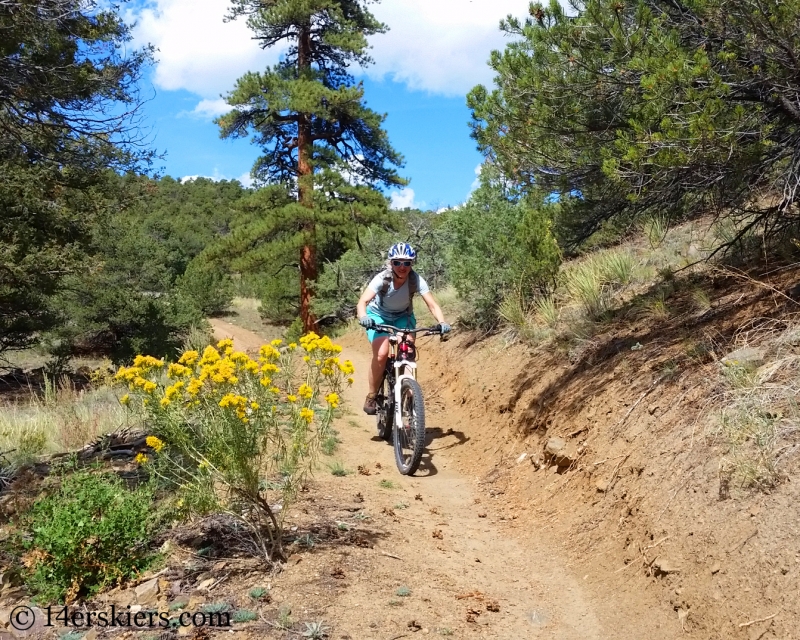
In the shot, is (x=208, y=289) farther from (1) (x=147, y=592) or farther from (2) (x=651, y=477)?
(2) (x=651, y=477)

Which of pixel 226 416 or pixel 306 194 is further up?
pixel 306 194

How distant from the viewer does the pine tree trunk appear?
19016 mm

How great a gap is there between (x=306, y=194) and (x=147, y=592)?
16759 millimetres

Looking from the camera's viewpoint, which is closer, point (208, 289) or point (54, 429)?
point (54, 429)

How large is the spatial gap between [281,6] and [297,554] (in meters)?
17.9

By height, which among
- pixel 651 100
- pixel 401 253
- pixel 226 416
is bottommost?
pixel 226 416

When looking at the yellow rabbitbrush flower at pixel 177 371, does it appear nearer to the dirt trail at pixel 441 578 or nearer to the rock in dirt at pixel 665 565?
the dirt trail at pixel 441 578

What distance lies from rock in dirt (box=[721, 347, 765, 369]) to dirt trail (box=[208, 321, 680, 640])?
5.38ft

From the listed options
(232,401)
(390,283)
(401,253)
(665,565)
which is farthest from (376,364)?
(665,565)

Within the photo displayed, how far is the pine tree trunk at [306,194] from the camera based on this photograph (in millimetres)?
19016

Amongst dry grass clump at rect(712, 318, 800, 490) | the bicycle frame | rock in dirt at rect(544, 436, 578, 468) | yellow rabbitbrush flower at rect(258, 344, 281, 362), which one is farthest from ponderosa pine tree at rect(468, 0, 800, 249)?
yellow rabbitbrush flower at rect(258, 344, 281, 362)

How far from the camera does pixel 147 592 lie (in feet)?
10.7

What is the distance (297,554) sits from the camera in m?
3.60

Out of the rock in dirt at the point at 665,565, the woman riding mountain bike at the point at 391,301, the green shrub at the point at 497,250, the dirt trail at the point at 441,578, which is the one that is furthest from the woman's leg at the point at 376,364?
the rock in dirt at the point at 665,565
